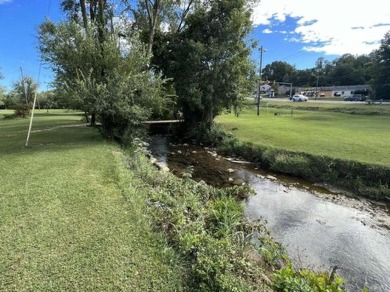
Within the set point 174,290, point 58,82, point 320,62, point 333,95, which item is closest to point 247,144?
point 58,82

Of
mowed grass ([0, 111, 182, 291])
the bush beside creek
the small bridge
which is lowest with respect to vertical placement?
the small bridge

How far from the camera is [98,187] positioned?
6789 millimetres

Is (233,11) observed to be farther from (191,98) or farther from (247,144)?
(247,144)

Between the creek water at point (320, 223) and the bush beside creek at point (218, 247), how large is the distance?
92cm

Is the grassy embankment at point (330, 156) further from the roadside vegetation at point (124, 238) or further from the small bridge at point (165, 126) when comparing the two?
the small bridge at point (165, 126)

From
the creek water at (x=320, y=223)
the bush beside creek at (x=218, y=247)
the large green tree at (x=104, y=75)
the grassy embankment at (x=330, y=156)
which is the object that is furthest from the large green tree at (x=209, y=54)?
the bush beside creek at (x=218, y=247)

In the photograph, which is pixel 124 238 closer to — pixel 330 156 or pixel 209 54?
pixel 330 156

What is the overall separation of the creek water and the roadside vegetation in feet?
3.12

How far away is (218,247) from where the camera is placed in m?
4.29

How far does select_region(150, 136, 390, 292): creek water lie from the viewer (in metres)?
5.80

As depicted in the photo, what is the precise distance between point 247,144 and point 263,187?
5556mm

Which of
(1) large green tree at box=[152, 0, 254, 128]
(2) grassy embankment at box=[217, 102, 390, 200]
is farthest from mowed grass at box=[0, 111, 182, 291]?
(1) large green tree at box=[152, 0, 254, 128]

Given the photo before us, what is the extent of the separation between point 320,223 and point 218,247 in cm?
469

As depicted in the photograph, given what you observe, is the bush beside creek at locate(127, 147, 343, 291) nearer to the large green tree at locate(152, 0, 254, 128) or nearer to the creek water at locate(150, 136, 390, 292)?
the creek water at locate(150, 136, 390, 292)
